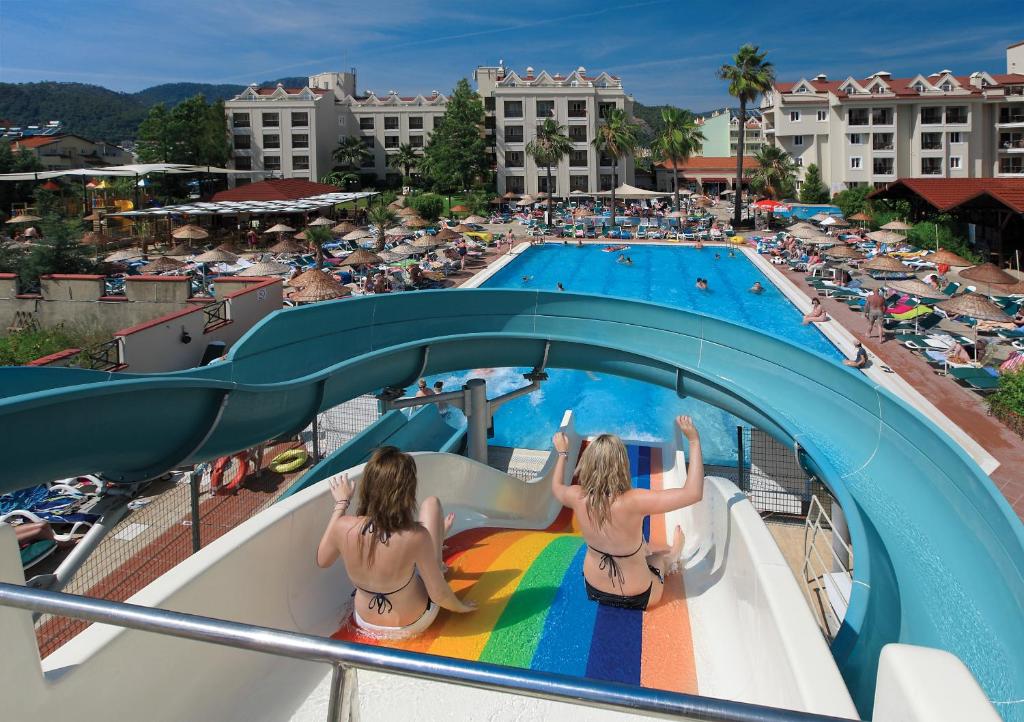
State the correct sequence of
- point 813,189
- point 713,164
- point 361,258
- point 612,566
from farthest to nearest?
point 713,164, point 813,189, point 361,258, point 612,566

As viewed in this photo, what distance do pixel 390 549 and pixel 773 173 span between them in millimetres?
51768

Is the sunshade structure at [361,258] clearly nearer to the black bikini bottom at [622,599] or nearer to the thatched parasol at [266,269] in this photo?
the thatched parasol at [266,269]

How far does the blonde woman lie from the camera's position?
11.6 ft

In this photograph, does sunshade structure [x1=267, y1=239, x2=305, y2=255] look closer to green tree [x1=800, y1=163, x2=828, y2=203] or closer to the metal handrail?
the metal handrail

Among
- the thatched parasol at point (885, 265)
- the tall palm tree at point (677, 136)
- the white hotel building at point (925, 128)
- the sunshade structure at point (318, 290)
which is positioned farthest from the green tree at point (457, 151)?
the thatched parasol at point (885, 265)

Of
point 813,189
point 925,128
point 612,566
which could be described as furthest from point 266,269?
point 925,128

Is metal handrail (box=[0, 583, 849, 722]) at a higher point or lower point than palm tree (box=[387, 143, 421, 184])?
lower

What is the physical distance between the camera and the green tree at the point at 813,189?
5172 cm

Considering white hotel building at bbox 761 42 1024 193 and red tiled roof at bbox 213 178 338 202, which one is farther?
white hotel building at bbox 761 42 1024 193

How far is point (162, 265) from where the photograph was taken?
24375 mm

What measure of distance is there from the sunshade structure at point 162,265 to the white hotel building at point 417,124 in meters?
34.8

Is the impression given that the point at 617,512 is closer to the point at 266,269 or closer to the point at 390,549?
the point at 390,549

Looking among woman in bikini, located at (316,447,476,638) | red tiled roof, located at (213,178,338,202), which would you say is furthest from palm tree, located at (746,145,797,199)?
woman in bikini, located at (316,447,476,638)

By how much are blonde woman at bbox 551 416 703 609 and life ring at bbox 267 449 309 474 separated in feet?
24.0
